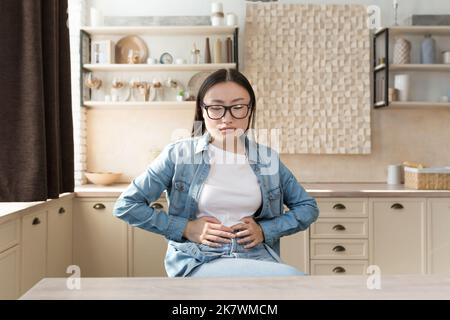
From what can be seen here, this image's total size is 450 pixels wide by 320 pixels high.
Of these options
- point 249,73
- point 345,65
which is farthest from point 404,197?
point 249,73

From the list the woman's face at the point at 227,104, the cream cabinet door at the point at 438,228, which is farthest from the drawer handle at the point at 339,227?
the woman's face at the point at 227,104

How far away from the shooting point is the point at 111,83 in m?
3.64

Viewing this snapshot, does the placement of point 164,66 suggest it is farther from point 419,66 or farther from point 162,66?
point 419,66

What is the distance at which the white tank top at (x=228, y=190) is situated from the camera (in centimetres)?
147

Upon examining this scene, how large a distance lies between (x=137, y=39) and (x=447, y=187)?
249 cm

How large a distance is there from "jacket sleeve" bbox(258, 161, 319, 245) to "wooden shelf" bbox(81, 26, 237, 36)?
207 centimetres

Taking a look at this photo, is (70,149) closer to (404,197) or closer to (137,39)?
(137,39)

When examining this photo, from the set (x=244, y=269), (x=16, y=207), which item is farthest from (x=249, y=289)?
(x=16, y=207)

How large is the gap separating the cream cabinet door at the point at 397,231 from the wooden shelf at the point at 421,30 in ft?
Answer: 4.37

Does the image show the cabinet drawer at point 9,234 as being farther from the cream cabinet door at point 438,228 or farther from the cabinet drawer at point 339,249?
the cream cabinet door at point 438,228

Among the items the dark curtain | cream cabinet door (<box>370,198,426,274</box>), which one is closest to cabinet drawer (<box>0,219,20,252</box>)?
the dark curtain

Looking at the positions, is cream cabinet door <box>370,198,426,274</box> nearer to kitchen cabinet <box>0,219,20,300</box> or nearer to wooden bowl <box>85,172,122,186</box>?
wooden bowl <box>85,172,122,186</box>

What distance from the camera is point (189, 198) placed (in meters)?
1.49
